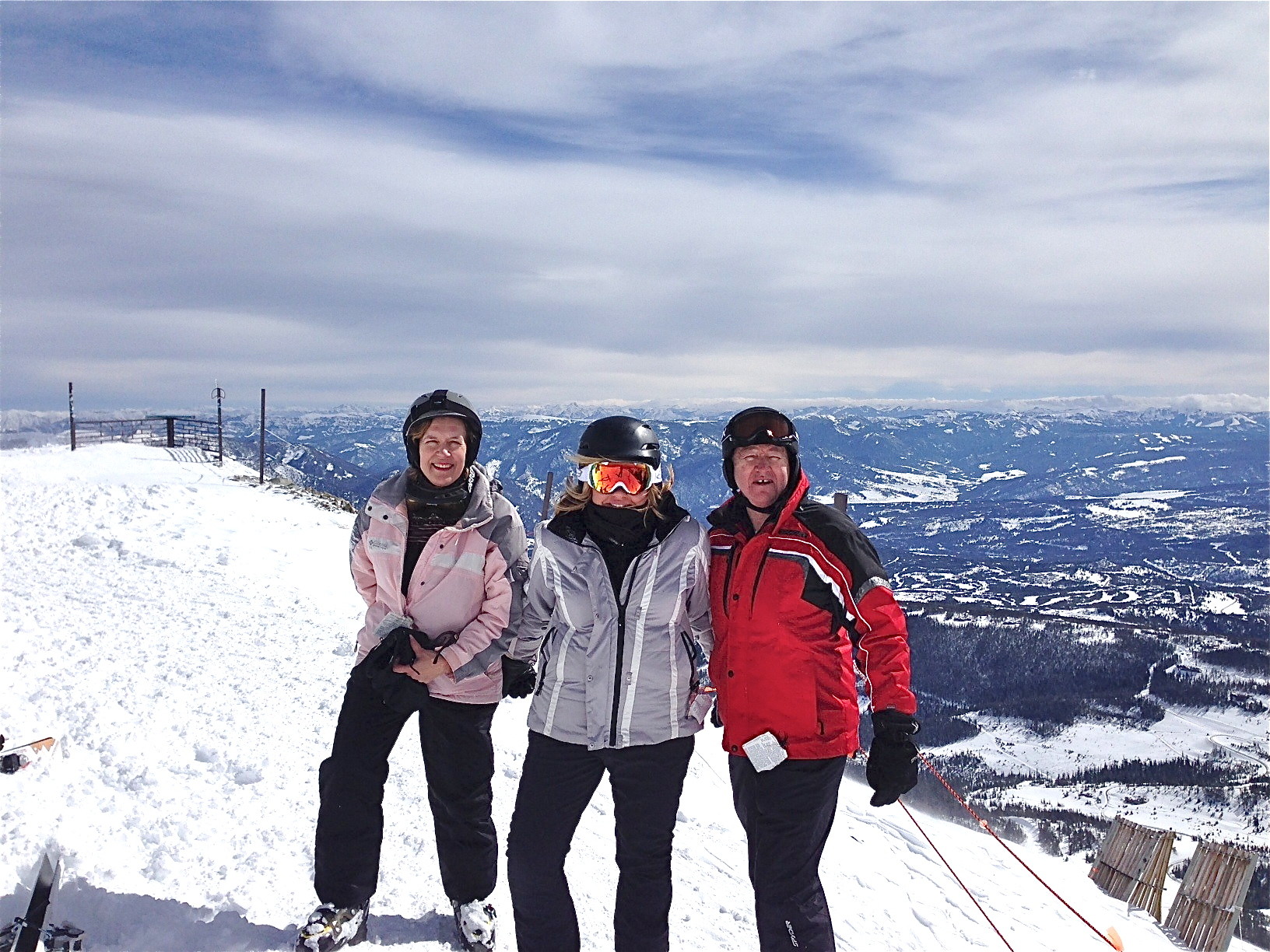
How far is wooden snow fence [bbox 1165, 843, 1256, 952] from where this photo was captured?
271 inches

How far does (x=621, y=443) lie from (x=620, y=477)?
158mm

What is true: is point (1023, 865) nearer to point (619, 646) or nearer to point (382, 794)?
point (619, 646)

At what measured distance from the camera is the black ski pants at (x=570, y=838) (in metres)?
3.27

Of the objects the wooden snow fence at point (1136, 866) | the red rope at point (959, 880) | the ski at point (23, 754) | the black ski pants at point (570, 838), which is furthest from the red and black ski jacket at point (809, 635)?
the wooden snow fence at point (1136, 866)

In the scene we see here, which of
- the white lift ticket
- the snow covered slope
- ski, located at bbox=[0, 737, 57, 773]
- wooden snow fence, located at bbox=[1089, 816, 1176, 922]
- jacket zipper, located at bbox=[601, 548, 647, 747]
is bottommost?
wooden snow fence, located at bbox=[1089, 816, 1176, 922]

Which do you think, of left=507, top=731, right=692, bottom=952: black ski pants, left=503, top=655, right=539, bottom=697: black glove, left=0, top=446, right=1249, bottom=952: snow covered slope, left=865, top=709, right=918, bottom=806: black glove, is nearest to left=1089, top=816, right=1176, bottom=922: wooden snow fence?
left=0, top=446, right=1249, bottom=952: snow covered slope

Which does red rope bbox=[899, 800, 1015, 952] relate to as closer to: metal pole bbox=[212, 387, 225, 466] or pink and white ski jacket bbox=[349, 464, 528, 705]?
pink and white ski jacket bbox=[349, 464, 528, 705]

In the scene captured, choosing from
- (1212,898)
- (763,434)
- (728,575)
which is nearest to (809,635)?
(728,575)

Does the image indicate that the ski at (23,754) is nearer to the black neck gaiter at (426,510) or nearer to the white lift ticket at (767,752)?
the black neck gaiter at (426,510)

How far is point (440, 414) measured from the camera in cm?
359

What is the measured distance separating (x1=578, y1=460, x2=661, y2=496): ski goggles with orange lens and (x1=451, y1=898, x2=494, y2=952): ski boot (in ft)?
6.95

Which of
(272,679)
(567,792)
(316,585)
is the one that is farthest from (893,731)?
(316,585)

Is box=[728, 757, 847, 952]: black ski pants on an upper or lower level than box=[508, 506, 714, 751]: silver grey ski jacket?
lower

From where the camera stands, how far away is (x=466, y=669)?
354 cm
